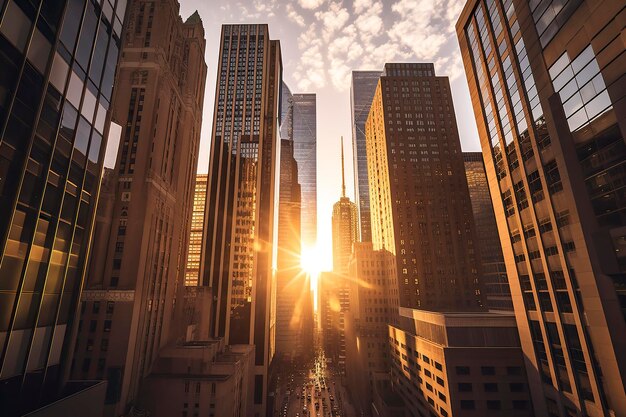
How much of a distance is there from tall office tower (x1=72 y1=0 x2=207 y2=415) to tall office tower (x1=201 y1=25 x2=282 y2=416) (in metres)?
28.1

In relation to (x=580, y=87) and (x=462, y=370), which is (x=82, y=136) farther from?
(x=462, y=370)

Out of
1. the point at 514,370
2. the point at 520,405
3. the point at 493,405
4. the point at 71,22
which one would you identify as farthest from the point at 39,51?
the point at 520,405

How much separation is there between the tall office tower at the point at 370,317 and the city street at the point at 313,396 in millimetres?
7872

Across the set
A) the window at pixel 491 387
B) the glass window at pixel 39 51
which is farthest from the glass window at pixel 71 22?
the window at pixel 491 387

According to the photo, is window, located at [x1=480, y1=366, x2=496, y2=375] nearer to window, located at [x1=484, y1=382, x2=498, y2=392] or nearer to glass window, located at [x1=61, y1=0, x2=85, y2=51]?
window, located at [x1=484, y1=382, x2=498, y2=392]

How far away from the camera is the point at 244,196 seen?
128m

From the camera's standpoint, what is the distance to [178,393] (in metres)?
59.6

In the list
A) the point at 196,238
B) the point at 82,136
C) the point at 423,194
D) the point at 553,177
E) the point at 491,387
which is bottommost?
the point at 491,387

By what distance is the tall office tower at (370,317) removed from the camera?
110 metres

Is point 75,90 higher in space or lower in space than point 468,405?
higher

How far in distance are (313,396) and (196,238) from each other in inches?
3771

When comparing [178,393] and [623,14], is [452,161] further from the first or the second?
[178,393]

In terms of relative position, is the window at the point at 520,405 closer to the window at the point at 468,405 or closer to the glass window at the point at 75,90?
the window at the point at 468,405

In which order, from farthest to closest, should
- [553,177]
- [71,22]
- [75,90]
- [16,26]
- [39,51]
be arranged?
[553,177]
[75,90]
[71,22]
[39,51]
[16,26]
